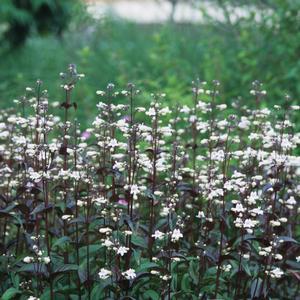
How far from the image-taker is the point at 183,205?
3.61 metres

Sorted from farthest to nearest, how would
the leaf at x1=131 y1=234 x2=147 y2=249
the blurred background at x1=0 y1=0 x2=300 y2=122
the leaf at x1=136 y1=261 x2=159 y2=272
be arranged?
the blurred background at x1=0 y1=0 x2=300 y2=122, the leaf at x1=131 y1=234 x2=147 y2=249, the leaf at x1=136 y1=261 x2=159 y2=272

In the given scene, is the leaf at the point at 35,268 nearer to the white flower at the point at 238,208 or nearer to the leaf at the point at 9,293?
the leaf at the point at 9,293

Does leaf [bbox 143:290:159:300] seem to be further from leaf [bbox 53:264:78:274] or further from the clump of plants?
leaf [bbox 53:264:78:274]

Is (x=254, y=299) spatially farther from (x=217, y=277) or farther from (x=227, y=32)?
(x=227, y=32)

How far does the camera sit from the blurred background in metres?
6.84

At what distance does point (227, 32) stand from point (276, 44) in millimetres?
1616

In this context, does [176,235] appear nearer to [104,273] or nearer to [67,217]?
[104,273]

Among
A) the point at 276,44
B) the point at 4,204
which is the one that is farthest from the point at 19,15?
the point at 4,204

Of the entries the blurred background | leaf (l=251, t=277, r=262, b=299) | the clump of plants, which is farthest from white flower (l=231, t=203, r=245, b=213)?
the blurred background

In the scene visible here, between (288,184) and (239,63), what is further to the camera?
(239,63)

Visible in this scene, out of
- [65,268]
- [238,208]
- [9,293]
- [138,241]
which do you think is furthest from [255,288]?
[9,293]

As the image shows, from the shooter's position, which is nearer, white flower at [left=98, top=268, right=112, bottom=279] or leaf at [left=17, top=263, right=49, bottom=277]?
white flower at [left=98, top=268, right=112, bottom=279]

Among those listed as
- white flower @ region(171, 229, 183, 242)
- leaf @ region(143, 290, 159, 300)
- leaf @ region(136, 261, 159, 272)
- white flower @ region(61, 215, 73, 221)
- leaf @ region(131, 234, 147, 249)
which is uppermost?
white flower @ region(61, 215, 73, 221)

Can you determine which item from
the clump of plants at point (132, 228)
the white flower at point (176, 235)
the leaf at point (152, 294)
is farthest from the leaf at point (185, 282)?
the white flower at point (176, 235)
